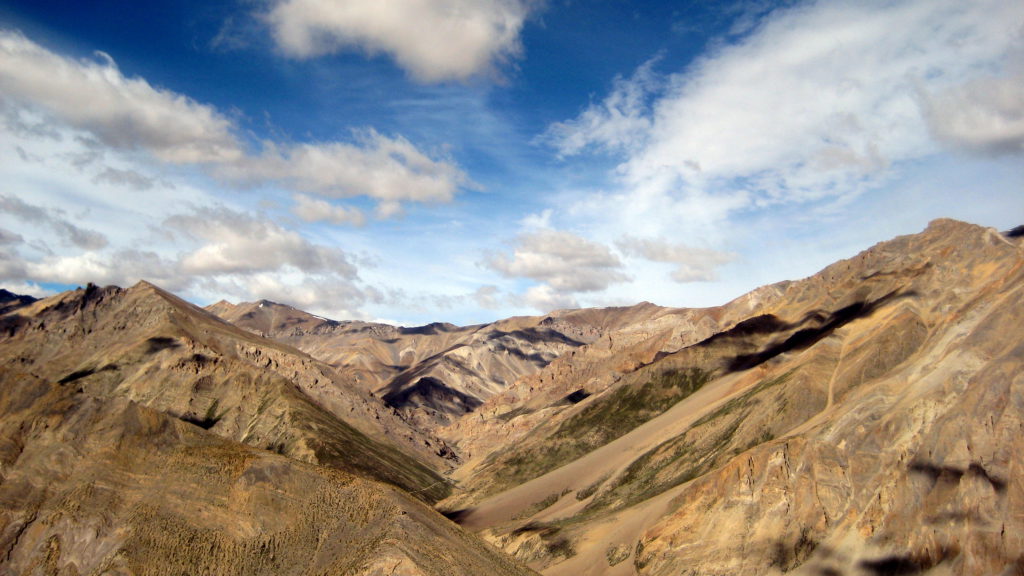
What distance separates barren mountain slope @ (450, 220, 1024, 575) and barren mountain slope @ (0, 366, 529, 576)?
3713 centimetres

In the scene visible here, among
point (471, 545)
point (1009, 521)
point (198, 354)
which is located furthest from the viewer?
point (198, 354)

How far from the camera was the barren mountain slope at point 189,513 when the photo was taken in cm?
4003

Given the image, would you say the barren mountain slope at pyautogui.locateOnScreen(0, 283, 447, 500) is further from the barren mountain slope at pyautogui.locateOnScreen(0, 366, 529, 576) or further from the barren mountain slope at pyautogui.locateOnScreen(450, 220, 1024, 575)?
the barren mountain slope at pyautogui.locateOnScreen(0, 366, 529, 576)

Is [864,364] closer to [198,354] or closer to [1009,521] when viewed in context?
[1009,521]

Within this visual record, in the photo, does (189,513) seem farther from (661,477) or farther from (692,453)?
(692,453)

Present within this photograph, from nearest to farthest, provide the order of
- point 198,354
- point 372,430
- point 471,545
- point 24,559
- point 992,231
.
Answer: point 24,559 < point 471,545 < point 992,231 < point 198,354 < point 372,430

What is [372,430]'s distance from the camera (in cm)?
19812

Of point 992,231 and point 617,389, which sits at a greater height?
point 992,231

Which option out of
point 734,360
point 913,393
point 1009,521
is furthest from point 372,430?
point 1009,521

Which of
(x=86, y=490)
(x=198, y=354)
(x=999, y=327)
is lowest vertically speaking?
(x=86, y=490)

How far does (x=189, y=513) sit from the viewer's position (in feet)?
Answer: 138

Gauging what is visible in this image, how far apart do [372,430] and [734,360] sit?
10799 centimetres

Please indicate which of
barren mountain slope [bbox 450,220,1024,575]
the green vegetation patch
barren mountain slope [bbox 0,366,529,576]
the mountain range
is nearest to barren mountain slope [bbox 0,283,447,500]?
the mountain range

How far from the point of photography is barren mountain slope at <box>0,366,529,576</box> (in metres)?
40.0
